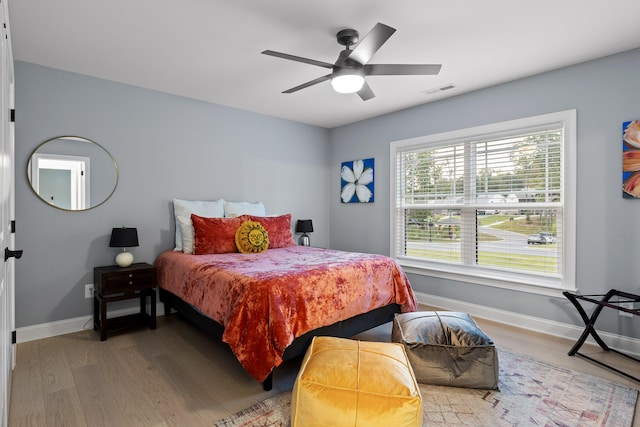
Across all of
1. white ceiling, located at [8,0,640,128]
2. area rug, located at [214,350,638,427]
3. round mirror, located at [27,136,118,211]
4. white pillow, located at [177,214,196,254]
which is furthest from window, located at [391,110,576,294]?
round mirror, located at [27,136,118,211]

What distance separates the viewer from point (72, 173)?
3260 mm

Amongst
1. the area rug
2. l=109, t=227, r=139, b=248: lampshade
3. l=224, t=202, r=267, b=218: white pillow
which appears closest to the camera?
the area rug

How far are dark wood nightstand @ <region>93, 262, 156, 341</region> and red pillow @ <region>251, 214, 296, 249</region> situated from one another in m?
1.28

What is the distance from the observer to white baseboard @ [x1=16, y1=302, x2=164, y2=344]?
9.89 ft

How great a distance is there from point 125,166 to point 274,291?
2.43 metres

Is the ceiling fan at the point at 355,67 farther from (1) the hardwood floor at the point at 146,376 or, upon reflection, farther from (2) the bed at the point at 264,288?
(1) the hardwood floor at the point at 146,376

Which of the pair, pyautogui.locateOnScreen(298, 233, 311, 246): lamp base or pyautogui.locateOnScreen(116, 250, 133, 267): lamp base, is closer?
pyautogui.locateOnScreen(116, 250, 133, 267): lamp base

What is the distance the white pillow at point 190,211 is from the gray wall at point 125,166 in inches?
6.2

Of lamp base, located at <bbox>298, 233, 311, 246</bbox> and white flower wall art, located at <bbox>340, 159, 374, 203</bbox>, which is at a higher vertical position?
white flower wall art, located at <bbox>340, 159, 374, 203</bbox>

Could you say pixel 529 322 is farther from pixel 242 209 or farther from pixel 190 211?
pixel 190 211

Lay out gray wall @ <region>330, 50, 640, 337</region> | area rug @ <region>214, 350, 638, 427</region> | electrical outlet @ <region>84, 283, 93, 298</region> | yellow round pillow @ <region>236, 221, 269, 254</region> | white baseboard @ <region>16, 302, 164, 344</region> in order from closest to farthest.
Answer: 1. area rug @ <region>214, 350, 638, 427</region>
2. gray wall @ <region>330, 50, 640, 337</region>
3. white baseboard @ <region>16, 302, 164, 344</region>
4. electrical outlet @ <region>84, 283, 93, 298</region>
5. yellow round pillow @ <region>236, 221, 269, 254</region>

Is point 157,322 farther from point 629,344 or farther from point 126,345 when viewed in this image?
point 629,344

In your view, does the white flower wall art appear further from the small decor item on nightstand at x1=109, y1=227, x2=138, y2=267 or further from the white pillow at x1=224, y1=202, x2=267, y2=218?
the small decor item on nightstand at x1=109, y1=227, x2=138, y2=267

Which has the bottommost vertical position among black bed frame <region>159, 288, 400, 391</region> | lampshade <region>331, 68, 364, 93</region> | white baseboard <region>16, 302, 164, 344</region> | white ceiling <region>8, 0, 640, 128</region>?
white baseboard <region>16, 302, 164, 344</region>
